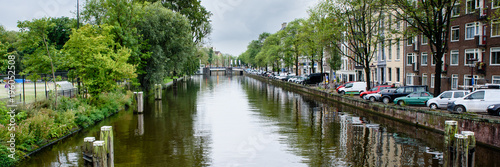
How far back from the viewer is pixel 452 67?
3769 cm

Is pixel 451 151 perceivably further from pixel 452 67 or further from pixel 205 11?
pixel 205 11

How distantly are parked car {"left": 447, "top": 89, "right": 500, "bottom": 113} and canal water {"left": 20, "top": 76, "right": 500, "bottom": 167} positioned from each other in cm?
263

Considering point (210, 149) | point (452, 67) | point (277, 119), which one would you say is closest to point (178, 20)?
point (277, 119)

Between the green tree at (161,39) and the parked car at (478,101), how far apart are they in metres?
29.6

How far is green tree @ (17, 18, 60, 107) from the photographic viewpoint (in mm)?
22016

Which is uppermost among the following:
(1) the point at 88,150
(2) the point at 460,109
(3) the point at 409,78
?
(3) the point at 409,78

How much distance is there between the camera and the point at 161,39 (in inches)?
1665

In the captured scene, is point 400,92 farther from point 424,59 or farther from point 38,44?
point 38,44

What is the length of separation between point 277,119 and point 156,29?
1960cm

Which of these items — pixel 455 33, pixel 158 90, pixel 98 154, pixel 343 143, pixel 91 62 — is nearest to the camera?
pixel 98 154

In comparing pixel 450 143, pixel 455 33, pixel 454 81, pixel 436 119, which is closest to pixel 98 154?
pixel 450 143

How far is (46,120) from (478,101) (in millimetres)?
24405

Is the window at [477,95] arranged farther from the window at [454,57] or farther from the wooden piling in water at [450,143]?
the window at [454,57]

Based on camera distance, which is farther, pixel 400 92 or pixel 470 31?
pixel 470 31
